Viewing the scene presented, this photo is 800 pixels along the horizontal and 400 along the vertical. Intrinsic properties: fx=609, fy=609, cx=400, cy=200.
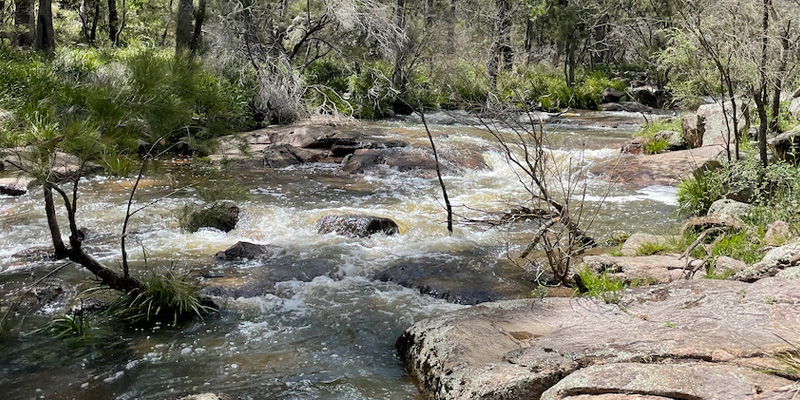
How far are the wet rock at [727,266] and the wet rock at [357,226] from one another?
3936mm

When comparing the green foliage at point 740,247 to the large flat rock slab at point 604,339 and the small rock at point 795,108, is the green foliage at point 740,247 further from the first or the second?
the small rock at point 795,108

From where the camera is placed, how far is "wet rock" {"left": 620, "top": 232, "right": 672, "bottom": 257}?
21.5 ft

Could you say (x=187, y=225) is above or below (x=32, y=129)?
below

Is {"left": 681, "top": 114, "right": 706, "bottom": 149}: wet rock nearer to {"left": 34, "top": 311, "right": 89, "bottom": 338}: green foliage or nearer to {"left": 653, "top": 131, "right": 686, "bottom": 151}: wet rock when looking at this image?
{"left": 653, "top": 131, "right": 686, "bottom": 151}: wet rock

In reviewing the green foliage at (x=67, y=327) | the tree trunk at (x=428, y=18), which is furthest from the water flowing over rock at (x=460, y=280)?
the tree trunk at (x=428, y=18)

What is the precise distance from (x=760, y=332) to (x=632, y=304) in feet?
3.61

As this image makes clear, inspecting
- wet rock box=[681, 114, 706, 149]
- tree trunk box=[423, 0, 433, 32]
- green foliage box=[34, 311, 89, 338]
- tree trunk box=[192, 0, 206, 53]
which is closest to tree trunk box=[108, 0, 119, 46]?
tree trunk box=[192, 0, 206, 53]

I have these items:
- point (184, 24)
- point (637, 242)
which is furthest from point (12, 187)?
point (637, 242)

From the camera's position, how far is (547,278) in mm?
6211

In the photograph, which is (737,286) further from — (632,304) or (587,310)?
(587,310)

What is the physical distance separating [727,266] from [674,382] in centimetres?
303

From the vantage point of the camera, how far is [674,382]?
8.86 ft

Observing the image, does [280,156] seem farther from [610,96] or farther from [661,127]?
[610,96]

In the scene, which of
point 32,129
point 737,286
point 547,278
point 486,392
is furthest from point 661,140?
point 32,129
